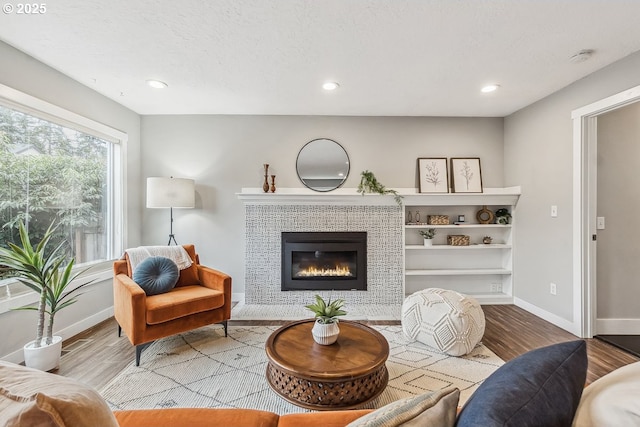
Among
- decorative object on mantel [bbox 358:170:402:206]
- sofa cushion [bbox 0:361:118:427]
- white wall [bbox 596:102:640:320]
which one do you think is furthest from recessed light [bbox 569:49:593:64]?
sofa cushion [bbox 0:361:118:427]

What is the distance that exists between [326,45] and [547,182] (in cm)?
274

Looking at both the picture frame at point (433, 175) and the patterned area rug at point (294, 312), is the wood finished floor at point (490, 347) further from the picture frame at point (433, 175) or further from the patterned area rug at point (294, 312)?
the picture frame at point (433, 175)

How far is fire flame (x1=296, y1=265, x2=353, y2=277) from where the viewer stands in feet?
11.9

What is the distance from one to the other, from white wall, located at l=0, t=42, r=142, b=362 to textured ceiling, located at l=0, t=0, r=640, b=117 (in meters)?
0.11

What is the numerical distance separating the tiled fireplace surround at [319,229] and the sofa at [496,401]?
112 inches

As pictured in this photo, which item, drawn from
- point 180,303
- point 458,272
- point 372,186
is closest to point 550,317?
point 458,272

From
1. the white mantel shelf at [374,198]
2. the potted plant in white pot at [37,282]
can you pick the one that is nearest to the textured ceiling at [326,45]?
the white mantel shelf at [374,198]

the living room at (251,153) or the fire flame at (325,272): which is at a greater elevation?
the living room at (251,153)

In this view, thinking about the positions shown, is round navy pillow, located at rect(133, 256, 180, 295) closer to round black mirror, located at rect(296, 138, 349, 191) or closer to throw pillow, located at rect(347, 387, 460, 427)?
round black mirror, located at rect(296, 138, 349, 191)

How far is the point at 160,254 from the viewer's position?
Result: 2.78 meters

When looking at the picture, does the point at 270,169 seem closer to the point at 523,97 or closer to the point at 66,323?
the point at 66,323

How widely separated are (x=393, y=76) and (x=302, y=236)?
2.05 m

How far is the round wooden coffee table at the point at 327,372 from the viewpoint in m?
1.50

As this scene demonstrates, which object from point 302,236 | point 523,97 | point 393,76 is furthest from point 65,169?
point 523,97
